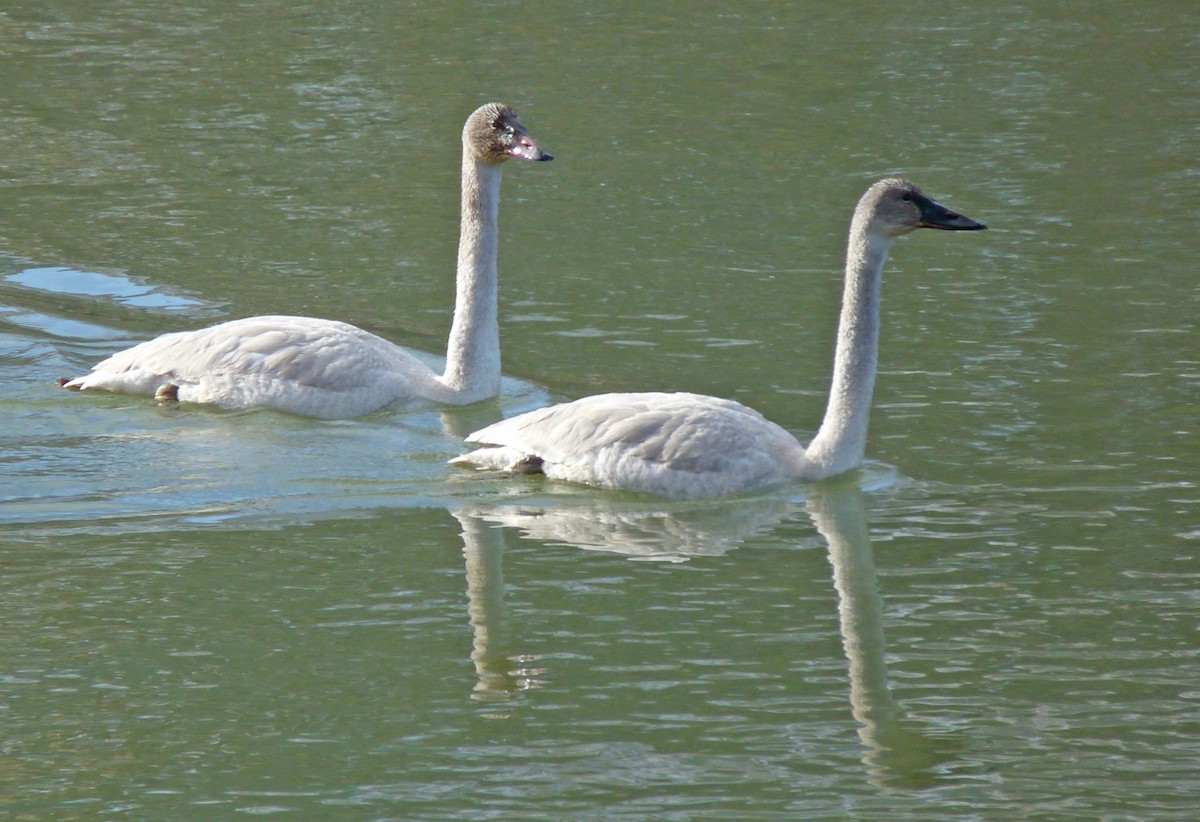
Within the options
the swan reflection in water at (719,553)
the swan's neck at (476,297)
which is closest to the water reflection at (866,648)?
the swan reflection in water at (719,553)

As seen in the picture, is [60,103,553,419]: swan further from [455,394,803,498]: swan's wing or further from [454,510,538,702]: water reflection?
[454,510,538,702]: water reflection

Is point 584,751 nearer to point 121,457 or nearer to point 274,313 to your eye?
point 121,457

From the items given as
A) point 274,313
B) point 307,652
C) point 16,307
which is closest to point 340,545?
point 307,652

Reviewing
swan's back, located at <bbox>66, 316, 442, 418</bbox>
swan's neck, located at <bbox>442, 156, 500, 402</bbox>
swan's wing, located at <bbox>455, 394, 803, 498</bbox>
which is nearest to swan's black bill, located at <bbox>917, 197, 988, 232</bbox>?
swan's wing, located at <bbox>455, 394, 803, 498</bbox>

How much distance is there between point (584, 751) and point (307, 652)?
145 cm

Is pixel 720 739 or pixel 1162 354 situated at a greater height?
pixel 1162 354

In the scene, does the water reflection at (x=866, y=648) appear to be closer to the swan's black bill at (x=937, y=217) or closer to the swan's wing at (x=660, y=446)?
the swan's wing at (x=660, y=446)

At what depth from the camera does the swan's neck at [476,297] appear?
11.6 metres

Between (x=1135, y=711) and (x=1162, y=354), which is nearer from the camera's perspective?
(x=1135, y=711)

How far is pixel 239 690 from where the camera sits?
727cm

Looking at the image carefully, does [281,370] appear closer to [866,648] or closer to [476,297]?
[476,297]

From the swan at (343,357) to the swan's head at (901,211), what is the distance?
7.27 ft

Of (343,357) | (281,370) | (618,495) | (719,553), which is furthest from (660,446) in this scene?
(281,370)

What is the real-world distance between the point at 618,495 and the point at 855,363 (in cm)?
138
